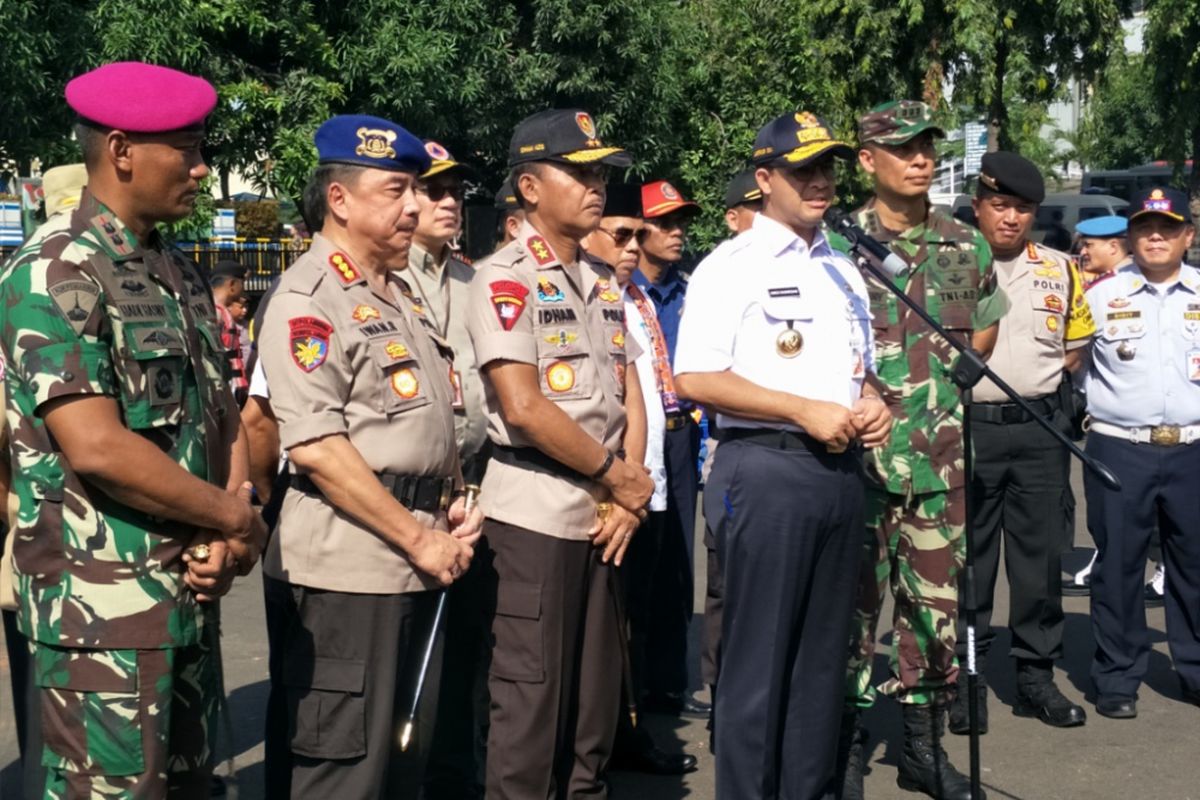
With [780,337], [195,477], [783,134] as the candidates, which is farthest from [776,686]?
[195,477]

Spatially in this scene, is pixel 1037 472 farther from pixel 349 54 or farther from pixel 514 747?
pixel 349 54

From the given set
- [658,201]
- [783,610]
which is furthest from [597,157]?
[658,201]

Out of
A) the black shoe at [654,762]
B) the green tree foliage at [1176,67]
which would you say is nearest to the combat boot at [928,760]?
the black shoe at [654,762]

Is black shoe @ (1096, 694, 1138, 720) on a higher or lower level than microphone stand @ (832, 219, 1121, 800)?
lower

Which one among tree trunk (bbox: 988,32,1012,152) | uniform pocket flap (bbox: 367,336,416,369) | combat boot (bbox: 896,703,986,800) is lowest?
combat boot (bbox: 896,703,986,800)

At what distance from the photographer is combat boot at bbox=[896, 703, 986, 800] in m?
5.22

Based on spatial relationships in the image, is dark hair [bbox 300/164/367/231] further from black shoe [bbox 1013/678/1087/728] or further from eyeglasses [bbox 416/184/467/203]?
black shoe [bbox 1013/678/1087/728]

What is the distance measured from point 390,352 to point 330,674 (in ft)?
2.65

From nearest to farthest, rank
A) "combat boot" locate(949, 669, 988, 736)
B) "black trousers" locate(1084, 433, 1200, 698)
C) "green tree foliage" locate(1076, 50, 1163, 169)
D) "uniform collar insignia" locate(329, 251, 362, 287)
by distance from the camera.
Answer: "uniform collar insignia" locate(329, 251, 362, 287)
"combat boot" locate(949, 669, 988, 736)
"black trousers" locate(1084, 433, 1200, 698)
"green tree foliage" locate(1076, 50, 1163, 169)

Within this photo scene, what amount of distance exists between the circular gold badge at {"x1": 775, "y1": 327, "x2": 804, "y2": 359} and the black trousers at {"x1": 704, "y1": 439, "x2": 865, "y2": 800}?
0.89 ft

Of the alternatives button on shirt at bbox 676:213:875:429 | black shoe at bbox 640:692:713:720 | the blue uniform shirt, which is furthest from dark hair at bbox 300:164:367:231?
black shoe at bbox 640:692:713:720

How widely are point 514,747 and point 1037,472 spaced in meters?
2.81

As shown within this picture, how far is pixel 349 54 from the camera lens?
47.5ft

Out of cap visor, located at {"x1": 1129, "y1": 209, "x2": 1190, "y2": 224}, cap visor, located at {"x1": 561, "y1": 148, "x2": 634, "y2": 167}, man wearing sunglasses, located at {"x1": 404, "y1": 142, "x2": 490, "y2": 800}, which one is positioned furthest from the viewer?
cap visor, located at {"x1": 1129, "y1": 209, "x2": 1190, "y2": 224}
